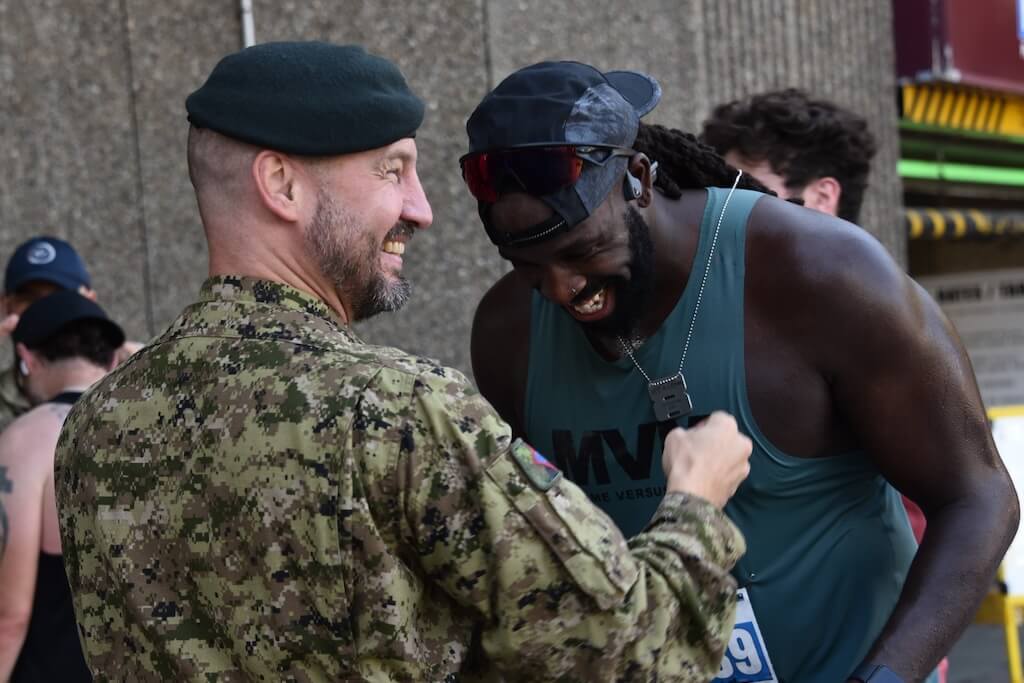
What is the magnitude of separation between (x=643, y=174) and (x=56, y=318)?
2.03 meters

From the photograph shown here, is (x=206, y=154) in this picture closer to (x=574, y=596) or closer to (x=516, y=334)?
(x=574, y=596)

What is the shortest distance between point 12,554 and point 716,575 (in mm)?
2324

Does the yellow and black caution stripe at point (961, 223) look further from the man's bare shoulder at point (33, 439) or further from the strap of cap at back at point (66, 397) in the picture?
the man's bare shoulder at point (33, 439)

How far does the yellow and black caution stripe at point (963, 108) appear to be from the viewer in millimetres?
8422

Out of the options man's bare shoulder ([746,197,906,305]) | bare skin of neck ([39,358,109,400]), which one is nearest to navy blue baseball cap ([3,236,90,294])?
bare skin of neck ([39,358,109,400])

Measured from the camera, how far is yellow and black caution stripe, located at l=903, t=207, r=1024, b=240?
8414 mm

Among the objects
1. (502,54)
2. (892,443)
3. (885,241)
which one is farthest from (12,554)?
(885,241)

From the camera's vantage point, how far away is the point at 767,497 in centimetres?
256

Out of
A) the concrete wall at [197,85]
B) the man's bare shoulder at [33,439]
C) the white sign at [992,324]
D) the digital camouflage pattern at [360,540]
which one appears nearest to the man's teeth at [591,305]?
the digital camouflage pattern at [360,540]

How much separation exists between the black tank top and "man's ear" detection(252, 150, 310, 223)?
211cm

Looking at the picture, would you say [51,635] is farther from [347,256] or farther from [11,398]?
[347,256]

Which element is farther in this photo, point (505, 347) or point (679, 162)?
point (505, 347)

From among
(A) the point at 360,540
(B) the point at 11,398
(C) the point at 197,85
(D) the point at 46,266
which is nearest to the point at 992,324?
(C) the point at 197,85

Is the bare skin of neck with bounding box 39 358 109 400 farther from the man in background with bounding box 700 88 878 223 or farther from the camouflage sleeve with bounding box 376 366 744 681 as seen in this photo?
the camouflage sleeve with bounding box 376 366 744 681
